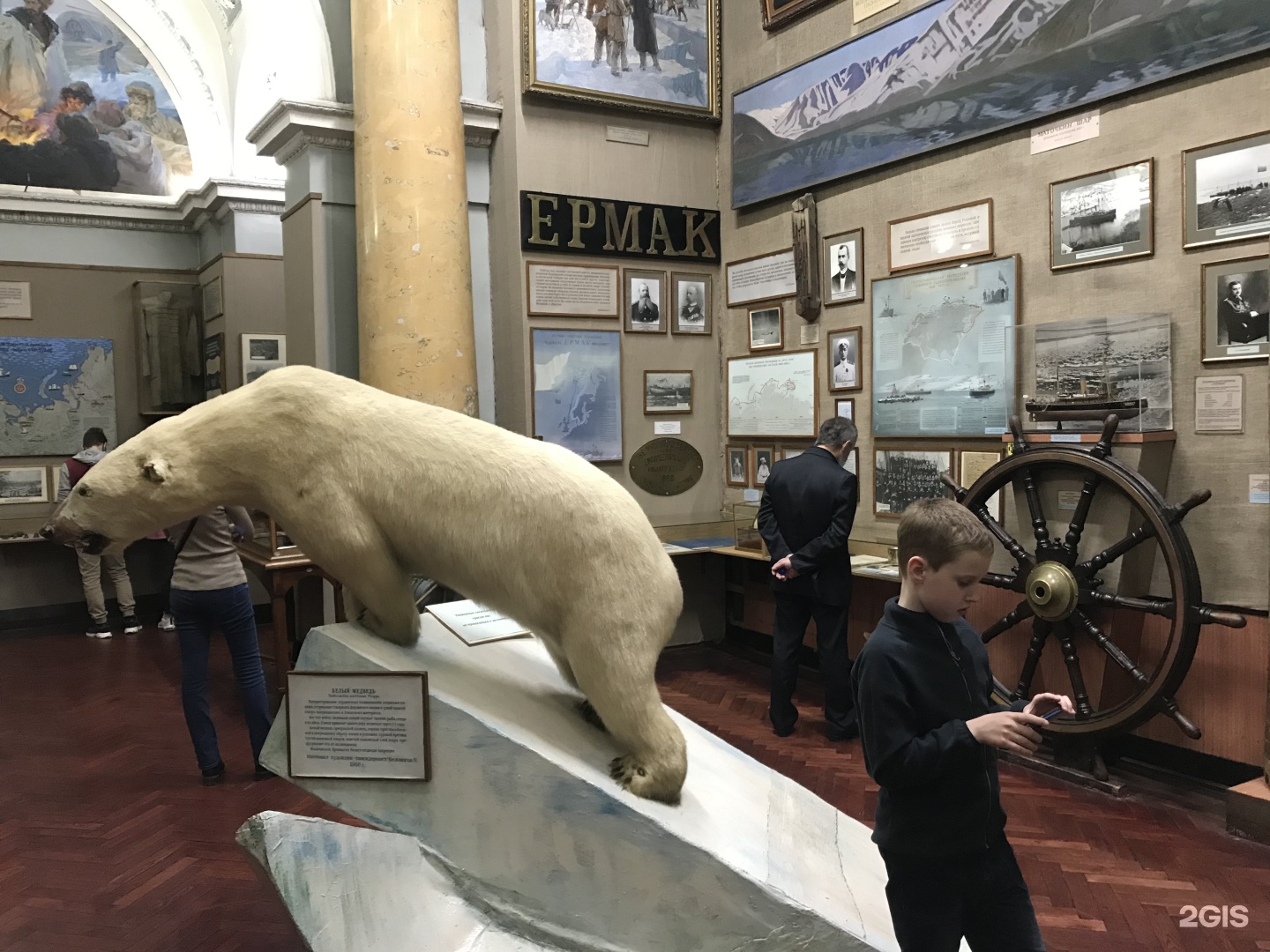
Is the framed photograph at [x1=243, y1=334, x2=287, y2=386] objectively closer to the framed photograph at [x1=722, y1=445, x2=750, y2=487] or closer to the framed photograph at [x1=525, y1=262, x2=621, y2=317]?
the framed photograph at [x1=525, y1=262, x2=621, y2=317]

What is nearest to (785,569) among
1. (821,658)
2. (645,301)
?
(821,658)

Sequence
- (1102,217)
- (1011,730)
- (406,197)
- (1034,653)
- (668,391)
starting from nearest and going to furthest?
(1011,730), (1034,653), (1102,217), (406,197), (668,391)

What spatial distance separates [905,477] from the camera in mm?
5461

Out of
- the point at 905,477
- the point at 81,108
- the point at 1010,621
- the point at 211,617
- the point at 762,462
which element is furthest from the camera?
the point at 81,108

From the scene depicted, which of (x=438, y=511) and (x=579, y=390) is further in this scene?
(x=579, y=390)

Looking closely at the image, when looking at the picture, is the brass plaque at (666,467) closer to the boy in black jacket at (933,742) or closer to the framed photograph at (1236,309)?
the framed photograph at (1236,309)

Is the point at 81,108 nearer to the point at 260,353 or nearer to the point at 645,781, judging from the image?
the point at 260,353

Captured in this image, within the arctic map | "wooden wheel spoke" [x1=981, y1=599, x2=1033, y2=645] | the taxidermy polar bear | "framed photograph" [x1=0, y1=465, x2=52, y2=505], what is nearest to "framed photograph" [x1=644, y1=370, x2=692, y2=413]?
"wooden wheel spoke" [x1=981, y1=599, x2=1033, y2=645]

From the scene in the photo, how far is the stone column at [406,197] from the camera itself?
531 centimetres

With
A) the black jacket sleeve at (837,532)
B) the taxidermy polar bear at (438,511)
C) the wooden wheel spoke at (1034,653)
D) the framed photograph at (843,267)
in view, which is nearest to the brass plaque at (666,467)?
the framed photograph at (843,267)

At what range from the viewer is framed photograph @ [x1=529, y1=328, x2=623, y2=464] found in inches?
242

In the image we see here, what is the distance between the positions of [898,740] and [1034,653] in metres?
2.79

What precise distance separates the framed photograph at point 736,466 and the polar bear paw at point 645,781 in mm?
4649

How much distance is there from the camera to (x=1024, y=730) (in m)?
1.61
